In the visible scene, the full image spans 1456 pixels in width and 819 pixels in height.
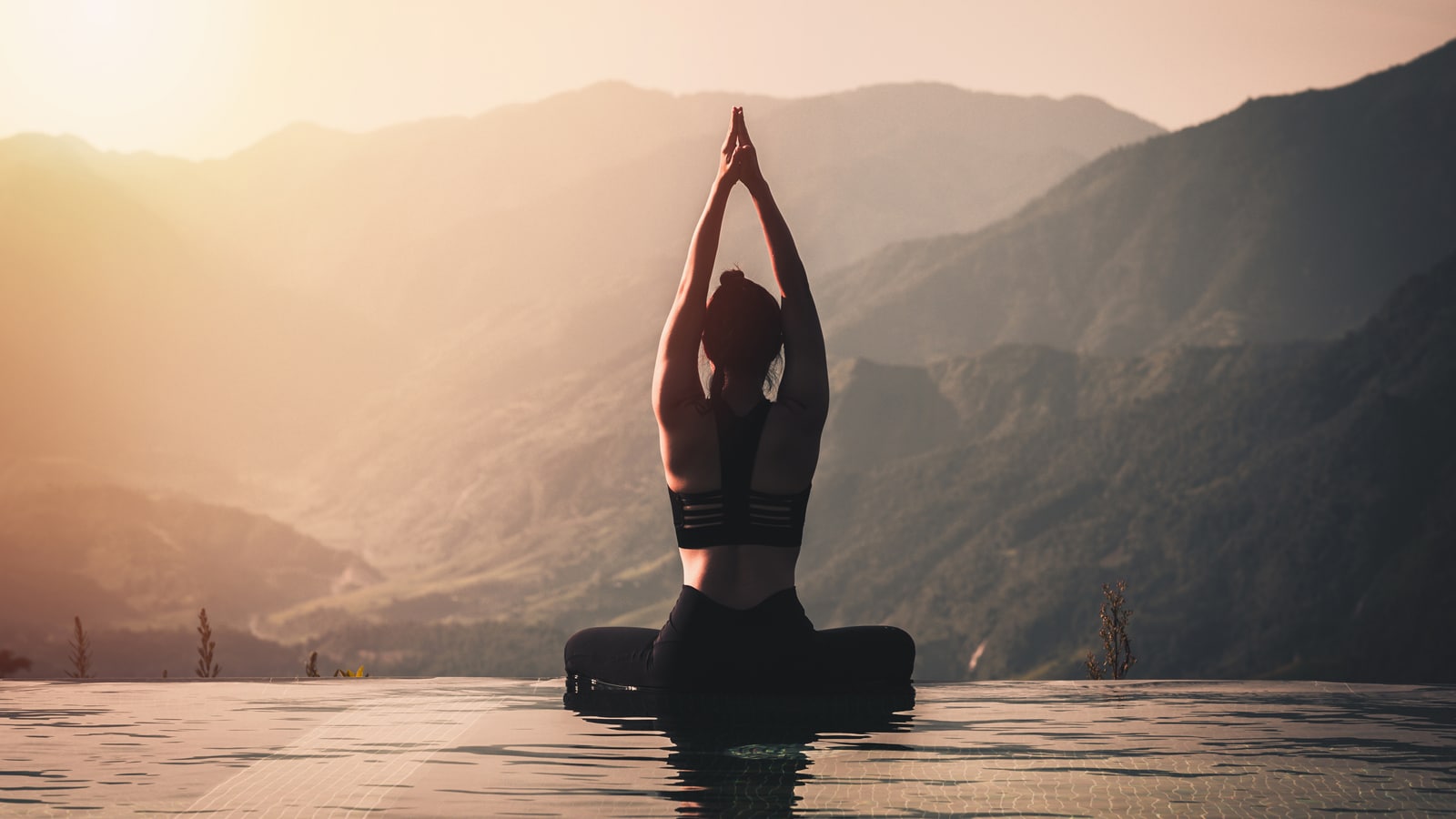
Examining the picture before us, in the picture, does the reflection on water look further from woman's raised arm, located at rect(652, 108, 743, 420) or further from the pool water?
woman's raised arm, located at rect(652, 108, 743, 420)

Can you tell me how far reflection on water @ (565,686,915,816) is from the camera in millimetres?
3969

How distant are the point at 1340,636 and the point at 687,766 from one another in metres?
160

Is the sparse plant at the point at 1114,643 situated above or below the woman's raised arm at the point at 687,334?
below

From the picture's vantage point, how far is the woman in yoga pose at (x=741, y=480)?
5617 millimetres

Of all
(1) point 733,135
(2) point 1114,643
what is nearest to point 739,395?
(1) point 733,135

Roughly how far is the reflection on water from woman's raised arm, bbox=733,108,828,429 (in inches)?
45.3

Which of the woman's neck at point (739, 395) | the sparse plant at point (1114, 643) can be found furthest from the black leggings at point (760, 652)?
the sparse plant at point (1114, 643)

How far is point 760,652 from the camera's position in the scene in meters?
5.64

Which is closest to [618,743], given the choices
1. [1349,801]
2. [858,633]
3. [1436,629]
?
[858,633]

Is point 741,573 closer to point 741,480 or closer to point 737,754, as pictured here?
point 741,480

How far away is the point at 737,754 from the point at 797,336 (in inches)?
72.4

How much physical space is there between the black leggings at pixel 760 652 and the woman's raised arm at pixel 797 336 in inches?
30.1

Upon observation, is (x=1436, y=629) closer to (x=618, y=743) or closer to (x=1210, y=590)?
(x=1210, y=590)

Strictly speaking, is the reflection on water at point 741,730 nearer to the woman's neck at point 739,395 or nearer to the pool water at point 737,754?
the pool water at point 737,754
